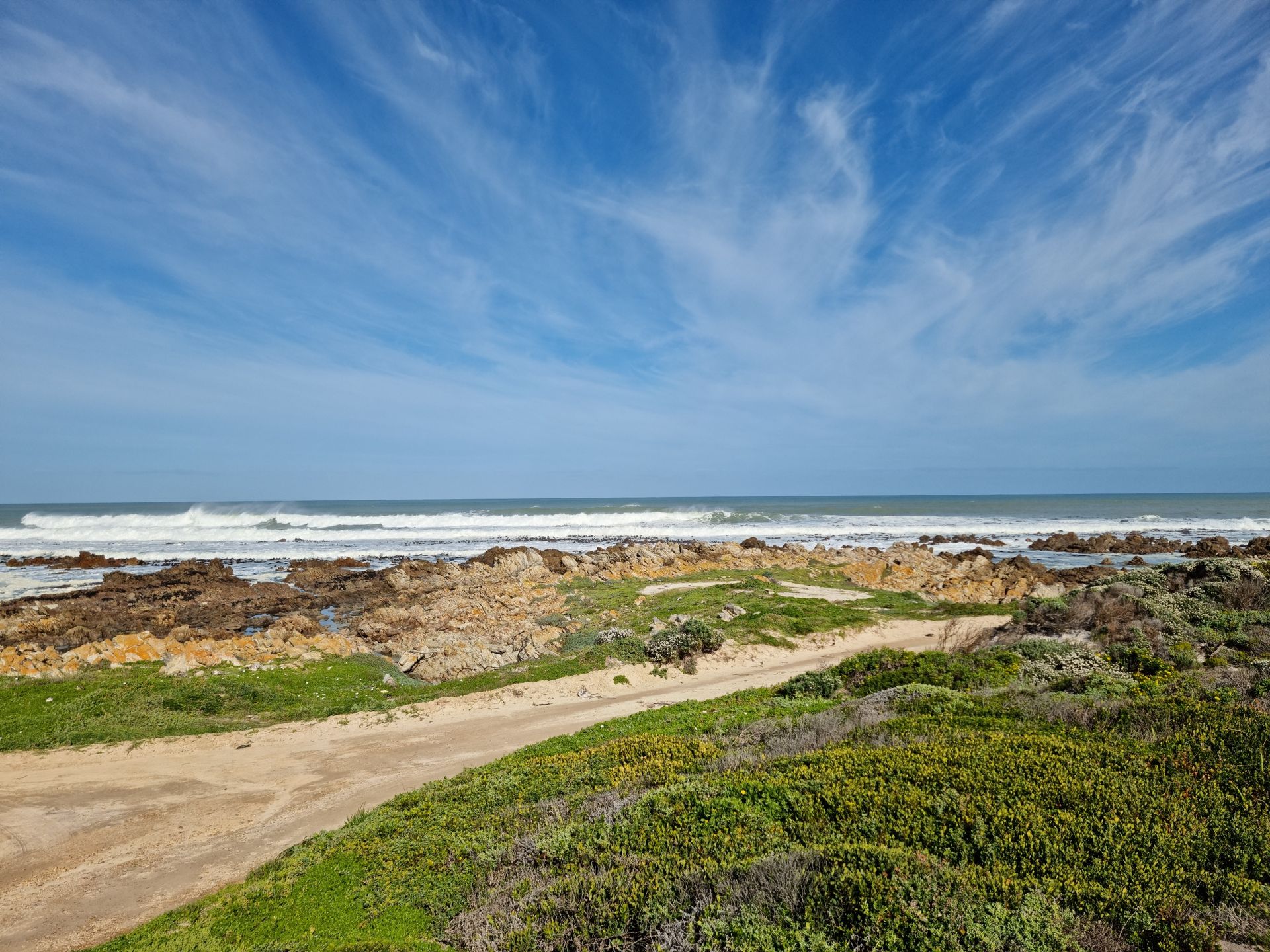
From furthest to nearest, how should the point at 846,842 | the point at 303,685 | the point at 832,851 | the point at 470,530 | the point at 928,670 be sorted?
the point at 470,530 < the point at 303,685 < the point at 928,670 < the point at 846,842 < the point at 832,851

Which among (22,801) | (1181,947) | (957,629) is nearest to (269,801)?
(22,801)

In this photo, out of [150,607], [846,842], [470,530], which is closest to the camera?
[846,842]

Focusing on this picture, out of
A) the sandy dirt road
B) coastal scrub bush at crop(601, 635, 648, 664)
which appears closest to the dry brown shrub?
the sandy dirt road

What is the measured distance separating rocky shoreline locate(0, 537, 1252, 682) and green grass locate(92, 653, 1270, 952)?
11.0 m

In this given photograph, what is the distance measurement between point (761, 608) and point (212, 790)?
52.4ft

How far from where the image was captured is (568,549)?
51531 mm

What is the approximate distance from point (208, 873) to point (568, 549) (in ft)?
145

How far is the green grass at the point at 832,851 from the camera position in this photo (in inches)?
142

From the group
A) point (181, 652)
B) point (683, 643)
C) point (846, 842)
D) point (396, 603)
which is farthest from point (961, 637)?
point (396, 603)

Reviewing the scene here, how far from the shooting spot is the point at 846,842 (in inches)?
172

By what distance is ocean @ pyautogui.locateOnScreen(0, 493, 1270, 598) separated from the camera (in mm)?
50406

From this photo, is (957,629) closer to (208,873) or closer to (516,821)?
(516,821)

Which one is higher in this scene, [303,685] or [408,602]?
[303,685]

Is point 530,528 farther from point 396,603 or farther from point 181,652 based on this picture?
point 181,652
